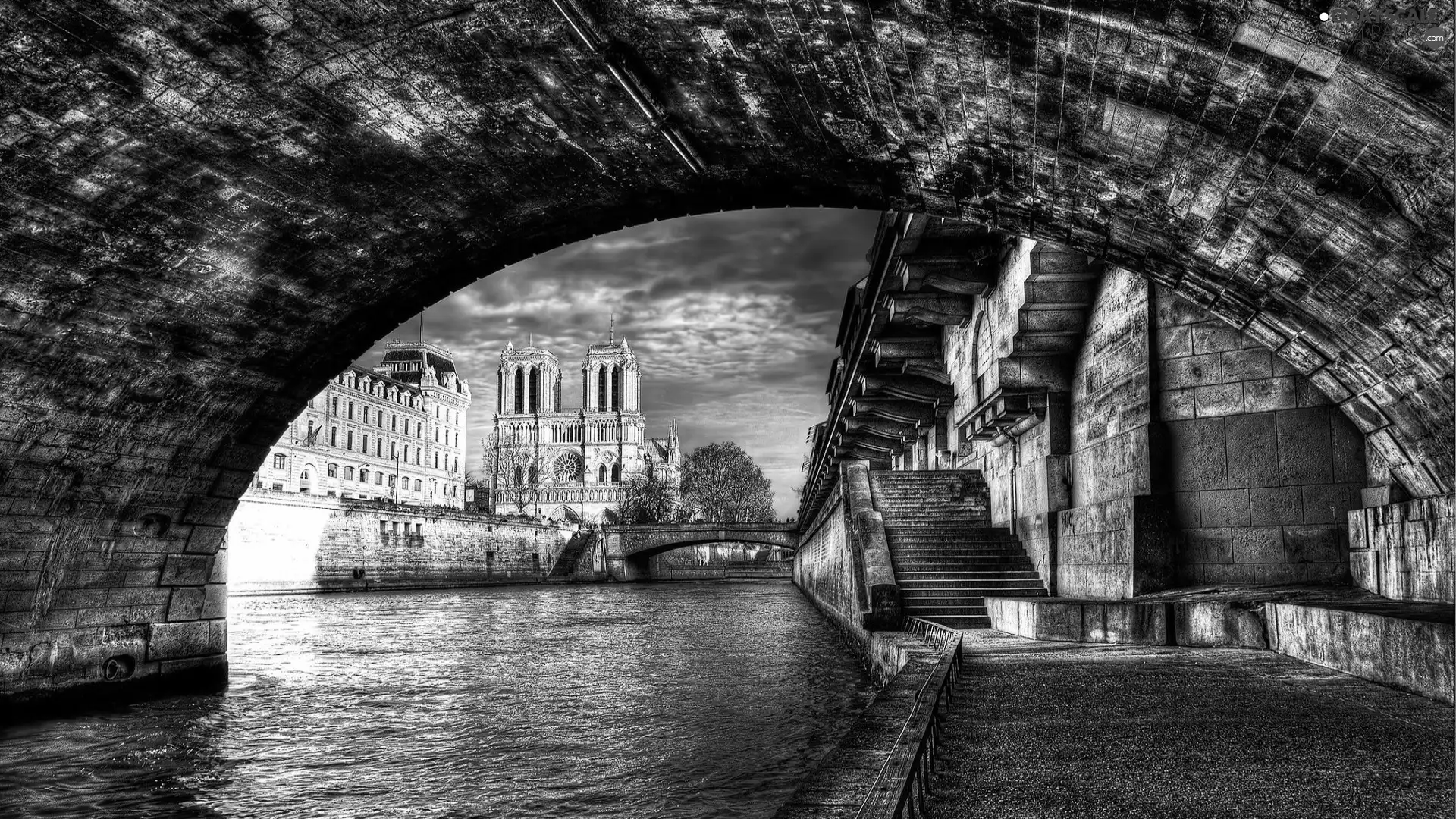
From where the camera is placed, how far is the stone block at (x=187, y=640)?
45.7ft

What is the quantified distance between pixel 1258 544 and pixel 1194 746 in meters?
7.53

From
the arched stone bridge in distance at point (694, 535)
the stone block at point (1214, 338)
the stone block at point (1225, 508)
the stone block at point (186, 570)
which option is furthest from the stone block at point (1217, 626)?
the arched stone bridge in distance at point (694, 535)

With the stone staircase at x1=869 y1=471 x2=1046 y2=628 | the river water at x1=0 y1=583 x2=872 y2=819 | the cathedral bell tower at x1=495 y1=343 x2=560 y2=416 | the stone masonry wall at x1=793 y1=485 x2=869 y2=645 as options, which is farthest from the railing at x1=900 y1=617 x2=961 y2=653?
the cathedral bell tower at x1=495 y1=343 x2=560 y2=416

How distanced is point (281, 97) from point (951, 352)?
1757 cm

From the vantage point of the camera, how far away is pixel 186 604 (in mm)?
14438

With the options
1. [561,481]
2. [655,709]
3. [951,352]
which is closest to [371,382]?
[561,481]

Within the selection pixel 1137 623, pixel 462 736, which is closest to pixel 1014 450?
pixel 1137 623

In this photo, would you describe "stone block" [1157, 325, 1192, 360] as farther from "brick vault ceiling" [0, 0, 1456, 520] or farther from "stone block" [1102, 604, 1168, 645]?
"brick vault ceiling" [0, 0, 1456, 520]

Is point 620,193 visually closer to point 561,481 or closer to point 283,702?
point 283,702

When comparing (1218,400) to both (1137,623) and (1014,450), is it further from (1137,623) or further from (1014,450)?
(1014,450)

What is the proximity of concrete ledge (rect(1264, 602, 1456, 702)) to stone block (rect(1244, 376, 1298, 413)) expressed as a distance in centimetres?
316

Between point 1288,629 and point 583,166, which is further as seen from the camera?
point 1288,629

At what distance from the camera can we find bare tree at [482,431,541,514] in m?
122

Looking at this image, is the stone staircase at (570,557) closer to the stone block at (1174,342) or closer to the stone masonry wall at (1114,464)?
the stone masonry wall at (1114,464)
